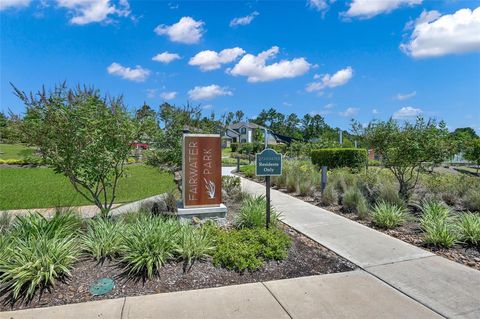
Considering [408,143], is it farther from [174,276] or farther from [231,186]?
[174,276]

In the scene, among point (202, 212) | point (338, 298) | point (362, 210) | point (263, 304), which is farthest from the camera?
point (362, 210)

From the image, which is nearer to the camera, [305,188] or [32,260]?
[32,260]

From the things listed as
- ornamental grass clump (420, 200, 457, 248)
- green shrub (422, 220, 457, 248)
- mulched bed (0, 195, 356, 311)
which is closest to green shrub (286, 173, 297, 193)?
ornamental grass clump (420, 200, 457, 248)

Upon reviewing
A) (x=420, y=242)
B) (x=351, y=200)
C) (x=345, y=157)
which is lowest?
(x=420, y=242)

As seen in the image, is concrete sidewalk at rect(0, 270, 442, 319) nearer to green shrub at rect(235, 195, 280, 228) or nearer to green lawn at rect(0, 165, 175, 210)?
green shrub at rect(235, 195, 280, 228)

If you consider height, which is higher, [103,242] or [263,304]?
[103,242]

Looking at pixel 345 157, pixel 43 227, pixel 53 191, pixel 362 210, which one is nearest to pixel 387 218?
pixel 362 210

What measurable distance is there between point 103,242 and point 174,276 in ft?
3.83

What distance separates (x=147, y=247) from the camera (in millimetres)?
4234

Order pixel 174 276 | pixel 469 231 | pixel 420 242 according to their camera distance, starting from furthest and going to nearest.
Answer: pixel 420 242 < pixel 469 231 < pixel 174 276

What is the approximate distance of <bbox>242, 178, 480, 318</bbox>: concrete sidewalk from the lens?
3553 millimetres

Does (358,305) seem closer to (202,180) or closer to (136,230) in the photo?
(136,230)

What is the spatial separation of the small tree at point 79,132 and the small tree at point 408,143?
643cm

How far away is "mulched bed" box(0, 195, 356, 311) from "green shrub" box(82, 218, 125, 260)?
145 mm
